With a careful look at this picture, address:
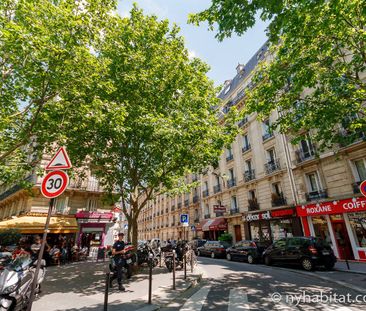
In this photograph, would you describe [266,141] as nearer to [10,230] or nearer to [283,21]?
[283,21]

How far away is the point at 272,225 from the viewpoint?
62.3 ft

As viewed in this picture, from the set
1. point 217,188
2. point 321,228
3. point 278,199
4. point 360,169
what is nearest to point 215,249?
point 278,199

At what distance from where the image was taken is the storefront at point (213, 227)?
957 inches

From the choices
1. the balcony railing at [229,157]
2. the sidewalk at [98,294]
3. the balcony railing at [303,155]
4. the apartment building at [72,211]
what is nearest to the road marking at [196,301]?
the sidewalk at [98,294]

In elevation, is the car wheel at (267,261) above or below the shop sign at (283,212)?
below

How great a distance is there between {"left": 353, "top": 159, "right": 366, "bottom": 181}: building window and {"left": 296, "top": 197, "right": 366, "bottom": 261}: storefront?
1456 mm

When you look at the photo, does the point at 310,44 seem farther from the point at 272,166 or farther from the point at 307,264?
the point at 272,166

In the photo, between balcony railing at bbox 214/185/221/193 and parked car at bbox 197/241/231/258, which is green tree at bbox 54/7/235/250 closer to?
parked car at bbox 197/241/231/258

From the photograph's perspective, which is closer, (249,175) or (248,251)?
(248,251)

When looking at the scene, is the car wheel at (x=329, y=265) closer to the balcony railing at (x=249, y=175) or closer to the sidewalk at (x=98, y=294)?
the sidewalk at (x=98, y=294)

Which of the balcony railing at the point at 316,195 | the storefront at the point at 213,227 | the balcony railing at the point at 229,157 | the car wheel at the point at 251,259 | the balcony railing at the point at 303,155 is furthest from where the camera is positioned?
the balcony railing at the point at 229,157

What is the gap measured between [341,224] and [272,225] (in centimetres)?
561

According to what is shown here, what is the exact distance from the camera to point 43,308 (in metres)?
5.41

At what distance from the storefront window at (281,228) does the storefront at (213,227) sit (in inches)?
255
